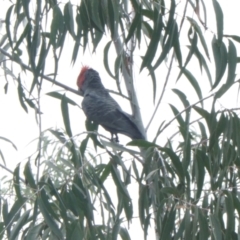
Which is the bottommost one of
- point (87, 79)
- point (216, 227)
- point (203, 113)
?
point (216, 227)

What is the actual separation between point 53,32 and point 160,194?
529 millimetres

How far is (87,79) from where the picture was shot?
2.95 metres

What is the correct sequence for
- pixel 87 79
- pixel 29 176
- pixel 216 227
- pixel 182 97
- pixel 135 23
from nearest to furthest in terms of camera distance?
pixel 216 227, pixel 135 23, pixel 29 176, pixel 182 97, pixel 87 79

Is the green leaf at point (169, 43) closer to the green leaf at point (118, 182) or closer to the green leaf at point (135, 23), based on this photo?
the green leaf at point (135, 23)

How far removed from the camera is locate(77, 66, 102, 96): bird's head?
2861 mm

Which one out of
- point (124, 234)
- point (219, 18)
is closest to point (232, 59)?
point (219, 18)

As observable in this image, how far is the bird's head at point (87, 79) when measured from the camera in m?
2.86

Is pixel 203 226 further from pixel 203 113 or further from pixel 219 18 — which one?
pixel 219 18

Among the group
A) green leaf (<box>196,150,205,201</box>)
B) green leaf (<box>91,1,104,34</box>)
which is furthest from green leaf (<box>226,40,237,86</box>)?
green leaf (<box>91,1,104,34</box>)

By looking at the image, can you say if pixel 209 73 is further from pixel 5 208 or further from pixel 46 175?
pixel 5 208

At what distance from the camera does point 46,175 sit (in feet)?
6.30

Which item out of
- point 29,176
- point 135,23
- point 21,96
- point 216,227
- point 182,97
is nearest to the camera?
point 216,227

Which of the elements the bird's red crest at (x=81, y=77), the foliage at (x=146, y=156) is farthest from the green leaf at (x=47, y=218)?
the bird's red crest at (x=81, y=77)

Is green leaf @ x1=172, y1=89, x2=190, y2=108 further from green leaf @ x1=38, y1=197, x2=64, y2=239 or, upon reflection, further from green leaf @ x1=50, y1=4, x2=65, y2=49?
green leaf @ x1=38, y1=197, x2=64, y2=239
